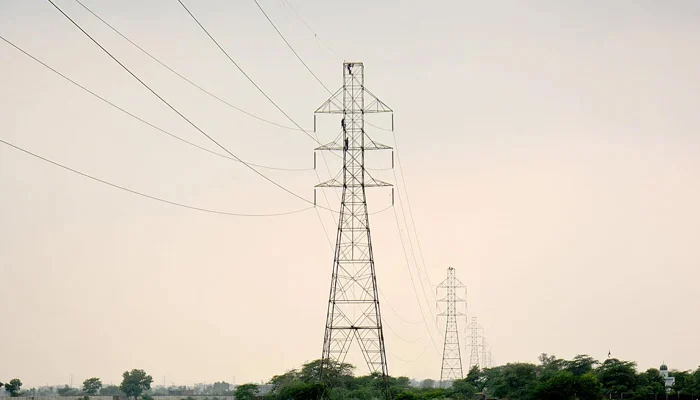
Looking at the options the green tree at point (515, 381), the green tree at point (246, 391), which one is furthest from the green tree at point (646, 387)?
the green tree at point (246, 391)

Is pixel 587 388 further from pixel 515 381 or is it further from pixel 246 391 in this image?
pixel 246 391

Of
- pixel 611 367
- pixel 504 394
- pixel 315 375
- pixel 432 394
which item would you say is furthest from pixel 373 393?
pixel 611 367

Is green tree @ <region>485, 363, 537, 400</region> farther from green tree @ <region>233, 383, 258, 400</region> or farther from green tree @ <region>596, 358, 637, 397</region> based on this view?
green tree @ <region>233, 383, 258, 400</region>

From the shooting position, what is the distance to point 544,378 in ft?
574

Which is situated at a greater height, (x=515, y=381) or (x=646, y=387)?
(x=515, y=381)

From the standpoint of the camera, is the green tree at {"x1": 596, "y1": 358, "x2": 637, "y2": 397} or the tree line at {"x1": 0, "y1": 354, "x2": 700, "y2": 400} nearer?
the tree line at {"x1": 0, "y1": 354, "x2": 700, "y2": 400}

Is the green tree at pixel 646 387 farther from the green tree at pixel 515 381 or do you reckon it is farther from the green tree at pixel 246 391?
the green tree at pixel 246 391

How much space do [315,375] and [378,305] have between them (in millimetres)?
92338

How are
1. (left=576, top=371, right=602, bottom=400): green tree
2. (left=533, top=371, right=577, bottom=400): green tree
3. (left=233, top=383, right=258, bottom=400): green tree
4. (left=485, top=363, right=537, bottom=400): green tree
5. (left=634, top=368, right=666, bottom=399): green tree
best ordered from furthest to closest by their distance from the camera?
(left=485, top=363, right=537, bottom=400): green tree
(left=634, top=368, right=666, bottom=399): green tree
(left=233, top=383, right=258, bottom=400): green tree
(left=533, top=371, right=577, bottom=400): green tree
(left=576, top=371, right=602, bottom=400): green tree

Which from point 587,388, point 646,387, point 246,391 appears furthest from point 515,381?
point 246,391

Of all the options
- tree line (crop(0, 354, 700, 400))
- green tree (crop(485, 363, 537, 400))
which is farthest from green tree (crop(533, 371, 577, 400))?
green tree (crop(485, 363, 537, 400))

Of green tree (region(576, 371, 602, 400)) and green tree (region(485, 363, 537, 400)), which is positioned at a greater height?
green tree (region(485, 363, 537, 400))

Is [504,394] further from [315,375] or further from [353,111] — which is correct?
[353,111]

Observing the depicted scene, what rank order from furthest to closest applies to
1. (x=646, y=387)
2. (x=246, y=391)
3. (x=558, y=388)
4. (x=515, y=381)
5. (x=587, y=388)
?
(x=515, y=381) < (x=646, y=387) < (x=246, y=391) < (x=558, y=388) < (x=587, y=388)
